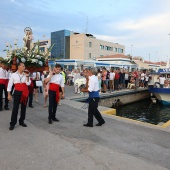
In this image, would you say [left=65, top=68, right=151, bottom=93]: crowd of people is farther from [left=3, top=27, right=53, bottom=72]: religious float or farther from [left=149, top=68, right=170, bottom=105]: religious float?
[left=3, top=27, right=53, bottom=72]: religious float

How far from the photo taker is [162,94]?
1734 centimetres

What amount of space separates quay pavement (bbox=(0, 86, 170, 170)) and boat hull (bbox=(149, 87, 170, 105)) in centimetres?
1085

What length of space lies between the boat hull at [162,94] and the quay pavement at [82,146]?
35.6 feet

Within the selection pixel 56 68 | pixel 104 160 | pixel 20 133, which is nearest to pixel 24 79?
pixel 56 68

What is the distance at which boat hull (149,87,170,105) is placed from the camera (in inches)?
666

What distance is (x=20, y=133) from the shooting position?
5.59 metres

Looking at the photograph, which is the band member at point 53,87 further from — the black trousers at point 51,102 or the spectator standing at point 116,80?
the spectator standing at point 116,80

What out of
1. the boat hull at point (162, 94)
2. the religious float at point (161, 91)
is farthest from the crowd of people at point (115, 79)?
the boat hull at point (162, 94)

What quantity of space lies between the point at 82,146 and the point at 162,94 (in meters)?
14.1

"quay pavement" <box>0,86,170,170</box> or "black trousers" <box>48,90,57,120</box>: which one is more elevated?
"black trousers" <box>48,90,57,120</box>

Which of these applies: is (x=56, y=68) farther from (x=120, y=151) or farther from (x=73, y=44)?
(x=73, y=44)

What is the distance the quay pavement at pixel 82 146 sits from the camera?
12.9ft

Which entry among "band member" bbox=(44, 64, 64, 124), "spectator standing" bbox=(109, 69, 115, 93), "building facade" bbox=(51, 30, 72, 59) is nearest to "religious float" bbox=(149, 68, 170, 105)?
"spectator standing" bbox=(109, 69, 115, 93)

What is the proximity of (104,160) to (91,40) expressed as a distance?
6552cm
